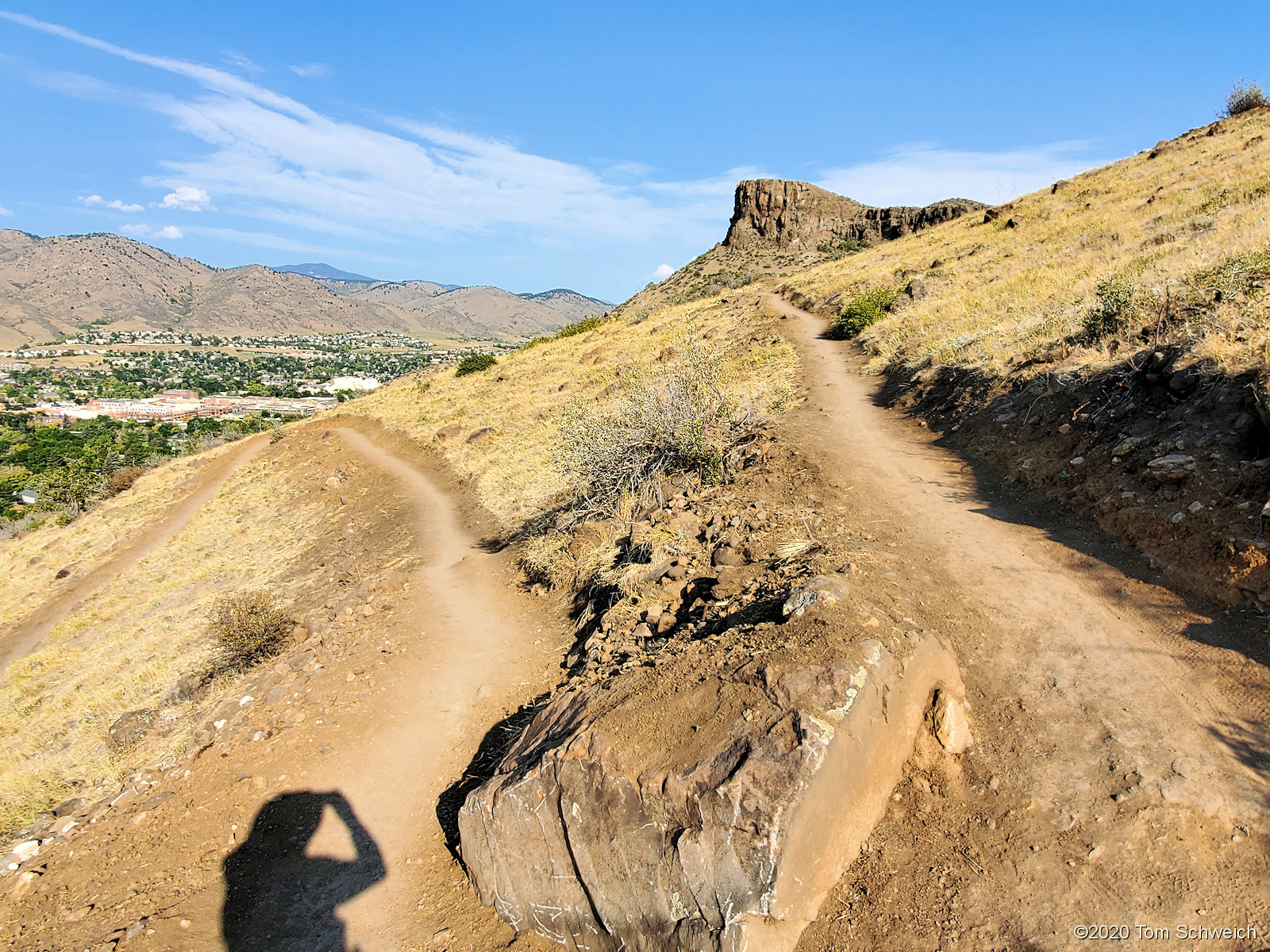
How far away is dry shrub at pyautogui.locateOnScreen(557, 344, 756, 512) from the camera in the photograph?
30.8ft

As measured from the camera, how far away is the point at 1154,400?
21.6ft

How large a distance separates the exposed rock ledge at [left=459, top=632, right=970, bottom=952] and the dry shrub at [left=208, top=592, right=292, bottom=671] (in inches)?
222

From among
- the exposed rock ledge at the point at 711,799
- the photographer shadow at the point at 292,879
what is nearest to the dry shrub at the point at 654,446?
the photographer shadow at the point at 292,879

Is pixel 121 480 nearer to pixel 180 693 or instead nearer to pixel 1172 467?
pixel 180 693

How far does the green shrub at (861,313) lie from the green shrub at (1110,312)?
889cm

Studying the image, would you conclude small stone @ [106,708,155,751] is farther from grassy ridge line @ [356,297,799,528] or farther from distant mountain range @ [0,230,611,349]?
distant mountain range @ [0,230,611,349]

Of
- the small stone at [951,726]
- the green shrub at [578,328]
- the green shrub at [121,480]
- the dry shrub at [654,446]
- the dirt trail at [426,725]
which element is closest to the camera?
the small stone at [951,726]

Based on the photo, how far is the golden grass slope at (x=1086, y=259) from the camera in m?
8.87

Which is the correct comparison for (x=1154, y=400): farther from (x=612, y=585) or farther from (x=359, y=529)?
(x=359, y=529)

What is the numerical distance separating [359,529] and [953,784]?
13.3 meters

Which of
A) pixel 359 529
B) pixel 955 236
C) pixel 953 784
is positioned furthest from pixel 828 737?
pixel 955 236

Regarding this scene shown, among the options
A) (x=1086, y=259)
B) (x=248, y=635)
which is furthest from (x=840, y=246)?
(x=248, y=635)

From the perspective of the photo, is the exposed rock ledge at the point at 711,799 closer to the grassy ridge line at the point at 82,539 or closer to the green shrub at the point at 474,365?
the grassy ridge line at the point at 82,539

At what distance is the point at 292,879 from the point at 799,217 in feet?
200
